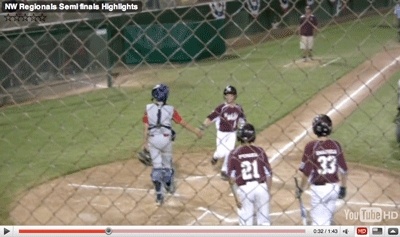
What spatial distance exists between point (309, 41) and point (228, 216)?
1110 centimetres

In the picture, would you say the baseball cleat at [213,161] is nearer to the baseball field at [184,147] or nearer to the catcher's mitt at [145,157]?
the baseball field at [184,147]

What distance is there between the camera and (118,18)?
1505 centimetres

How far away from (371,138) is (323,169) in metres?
5.17

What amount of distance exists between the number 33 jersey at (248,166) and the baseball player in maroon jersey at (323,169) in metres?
0.38

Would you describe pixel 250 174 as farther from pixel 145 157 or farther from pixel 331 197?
pixel 145 157

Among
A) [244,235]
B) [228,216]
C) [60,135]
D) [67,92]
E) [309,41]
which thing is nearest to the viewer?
[244,235]

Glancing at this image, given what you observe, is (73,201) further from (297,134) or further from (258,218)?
(297,134)

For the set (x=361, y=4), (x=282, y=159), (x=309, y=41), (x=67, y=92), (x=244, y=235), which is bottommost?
(x=244, y=235)

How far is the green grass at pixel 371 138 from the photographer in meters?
10.2

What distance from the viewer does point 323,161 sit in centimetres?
648

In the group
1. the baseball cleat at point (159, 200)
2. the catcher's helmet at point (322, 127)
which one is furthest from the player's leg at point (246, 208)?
the baseball cleat at point (159, 200)

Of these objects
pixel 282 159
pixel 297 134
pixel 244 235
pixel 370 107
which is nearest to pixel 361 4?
pixel 370 107

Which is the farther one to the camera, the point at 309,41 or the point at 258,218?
the point at 309,41

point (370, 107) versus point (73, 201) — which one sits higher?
point (370, 107)
